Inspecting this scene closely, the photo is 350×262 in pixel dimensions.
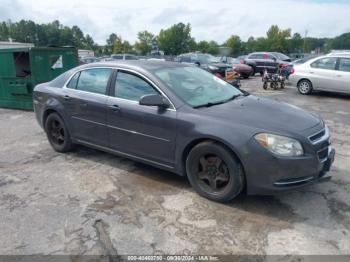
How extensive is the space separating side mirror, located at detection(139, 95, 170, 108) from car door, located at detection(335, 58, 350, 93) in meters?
9.06

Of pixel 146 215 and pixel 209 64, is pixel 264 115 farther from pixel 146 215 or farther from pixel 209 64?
pixel 209 64

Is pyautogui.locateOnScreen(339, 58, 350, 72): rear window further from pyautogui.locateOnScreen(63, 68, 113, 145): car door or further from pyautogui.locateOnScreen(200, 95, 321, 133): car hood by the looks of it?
pyautogui.locateOnScreen(63, 68, 113, 145): car door

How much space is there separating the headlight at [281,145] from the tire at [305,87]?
9.48 metres

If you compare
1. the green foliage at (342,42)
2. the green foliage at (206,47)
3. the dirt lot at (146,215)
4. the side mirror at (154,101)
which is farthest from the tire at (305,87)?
the green foliage at (206,47)

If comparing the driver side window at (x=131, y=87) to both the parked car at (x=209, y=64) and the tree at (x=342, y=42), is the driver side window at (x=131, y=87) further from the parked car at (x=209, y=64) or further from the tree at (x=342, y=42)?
the tree at (x=342, y=42)

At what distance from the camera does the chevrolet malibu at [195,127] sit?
3.38m

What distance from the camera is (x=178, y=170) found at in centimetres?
398

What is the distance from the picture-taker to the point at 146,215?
139 inches

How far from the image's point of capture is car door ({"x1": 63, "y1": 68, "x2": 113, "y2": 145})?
4.65 meters

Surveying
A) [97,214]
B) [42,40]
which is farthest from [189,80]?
[42,40]

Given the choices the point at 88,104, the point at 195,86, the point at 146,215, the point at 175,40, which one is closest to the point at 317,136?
the point at 195,86

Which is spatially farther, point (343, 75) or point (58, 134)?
point (343, 75)

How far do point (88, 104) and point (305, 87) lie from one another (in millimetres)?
9511

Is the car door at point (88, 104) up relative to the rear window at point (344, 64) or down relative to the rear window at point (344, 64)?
down
